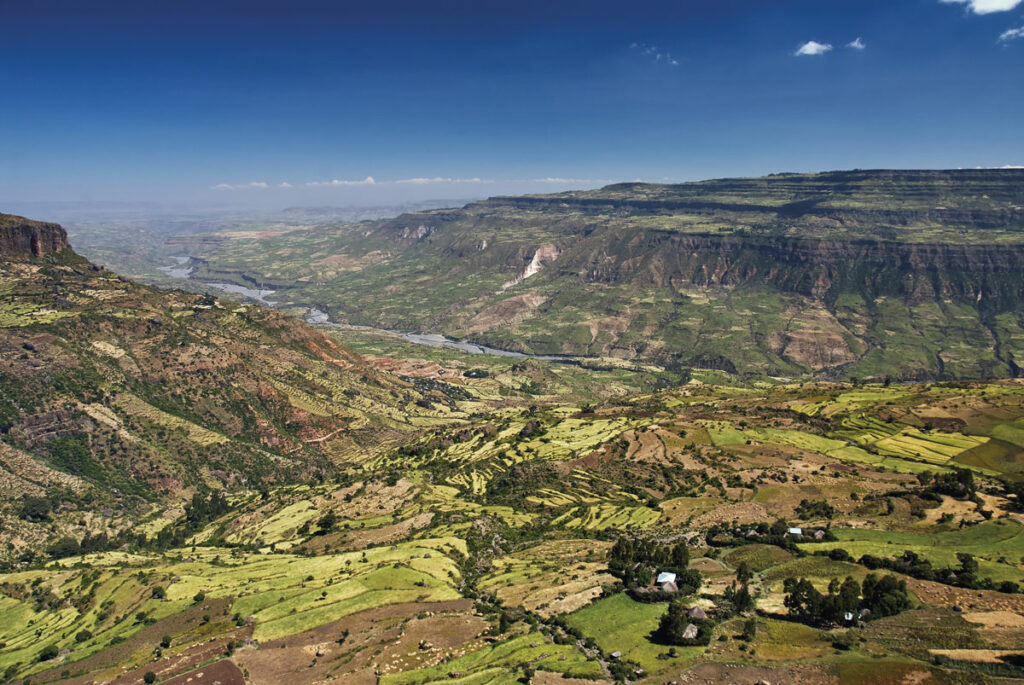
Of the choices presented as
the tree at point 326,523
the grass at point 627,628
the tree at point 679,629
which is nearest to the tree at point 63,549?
the tree at point 326,523

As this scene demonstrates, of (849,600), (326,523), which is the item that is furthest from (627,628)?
(326,523)

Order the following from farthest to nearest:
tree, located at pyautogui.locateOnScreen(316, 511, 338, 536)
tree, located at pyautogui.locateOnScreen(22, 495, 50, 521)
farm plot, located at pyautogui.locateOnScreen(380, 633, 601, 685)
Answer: tree, located at pyautogui.locateOnScreen(22, 495, 50, 521) → tree, located at pyautogui.locateOnScreen(316, 511, 338, 536) → farm plot, located at pyautogui.locateOnScreen(380, 633, 601, 685)

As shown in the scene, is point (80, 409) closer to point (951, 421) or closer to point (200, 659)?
point (200, 659)

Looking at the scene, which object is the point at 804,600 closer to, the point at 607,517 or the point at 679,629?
the point at 679,629

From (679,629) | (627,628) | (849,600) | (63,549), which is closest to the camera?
(679,629)

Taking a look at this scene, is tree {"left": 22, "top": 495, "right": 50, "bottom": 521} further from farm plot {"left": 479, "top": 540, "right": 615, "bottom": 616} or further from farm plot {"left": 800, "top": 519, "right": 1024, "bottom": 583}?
farm plot {"left": 800, "top": 519, "right": 1024, "bottom": 583}

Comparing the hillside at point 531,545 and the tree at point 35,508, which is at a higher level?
the hillside at point 531,545

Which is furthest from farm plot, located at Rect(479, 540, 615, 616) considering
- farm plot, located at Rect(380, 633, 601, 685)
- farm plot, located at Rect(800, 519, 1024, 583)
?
farm plot, located at Rect(800, 519, 1024, 583)

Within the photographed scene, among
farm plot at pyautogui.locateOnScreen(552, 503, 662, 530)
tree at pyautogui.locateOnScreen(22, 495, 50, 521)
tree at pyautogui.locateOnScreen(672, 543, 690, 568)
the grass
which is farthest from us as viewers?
tree at pyautogui.locateOnScreen(22, 495, 50, 521)

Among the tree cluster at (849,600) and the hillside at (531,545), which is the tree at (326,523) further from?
the tree cluster at (849,600)

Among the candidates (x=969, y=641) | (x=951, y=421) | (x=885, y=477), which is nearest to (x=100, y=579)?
(x=969, y=641)

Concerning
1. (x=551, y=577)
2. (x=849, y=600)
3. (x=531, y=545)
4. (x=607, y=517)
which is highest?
(x=849, y=600)
